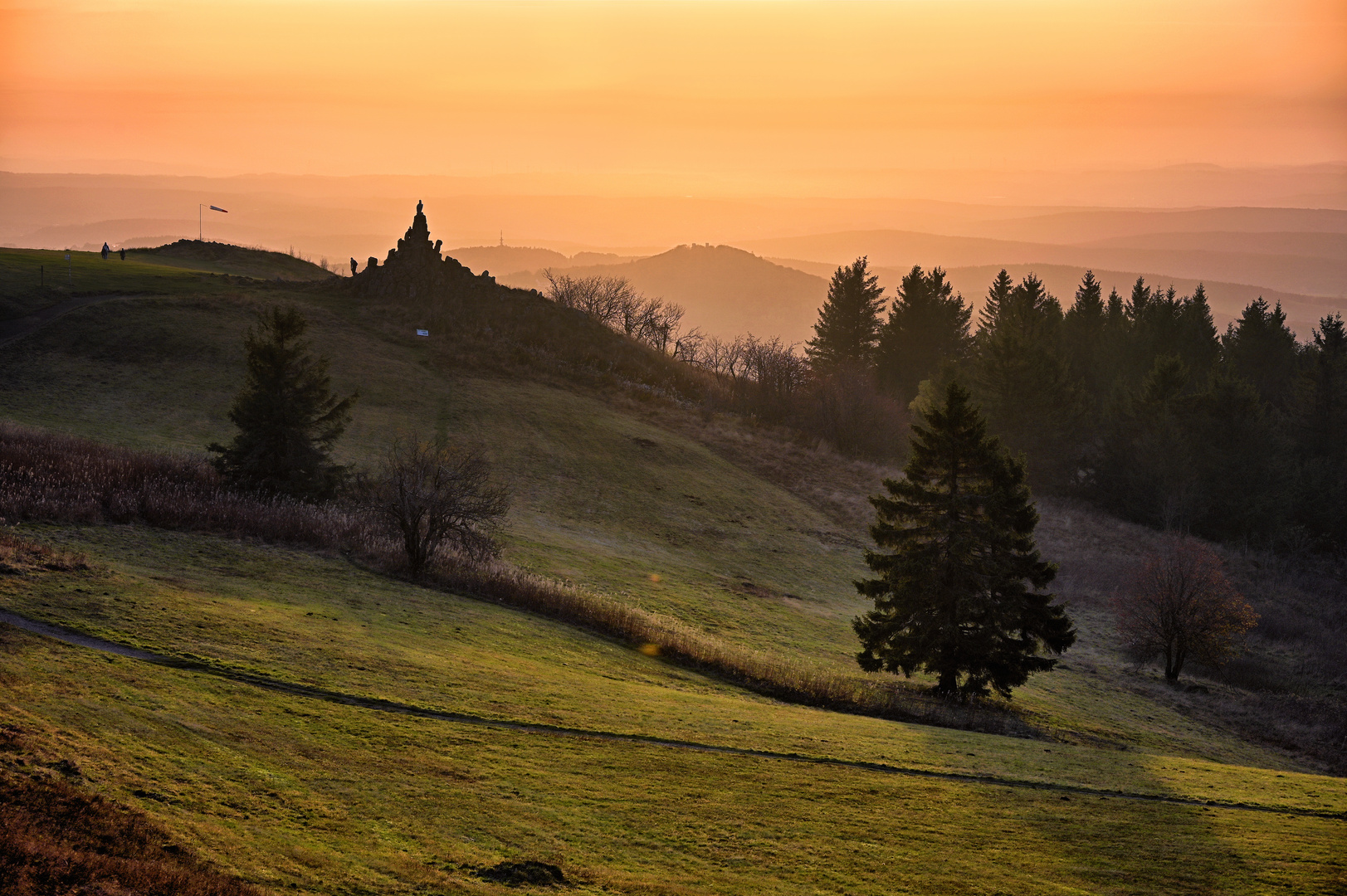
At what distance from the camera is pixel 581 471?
5603cm

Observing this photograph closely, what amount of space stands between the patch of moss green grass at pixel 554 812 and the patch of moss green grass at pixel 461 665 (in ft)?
4.28

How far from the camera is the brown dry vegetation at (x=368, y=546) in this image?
23.6 metres

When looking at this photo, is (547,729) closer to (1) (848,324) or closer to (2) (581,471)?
(2) (581,471)

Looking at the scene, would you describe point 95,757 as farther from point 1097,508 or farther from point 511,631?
point 1097,508

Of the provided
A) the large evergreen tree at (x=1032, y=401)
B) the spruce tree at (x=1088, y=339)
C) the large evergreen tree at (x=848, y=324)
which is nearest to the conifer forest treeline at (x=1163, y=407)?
the large evergreen tree at (x=1032, y=401)

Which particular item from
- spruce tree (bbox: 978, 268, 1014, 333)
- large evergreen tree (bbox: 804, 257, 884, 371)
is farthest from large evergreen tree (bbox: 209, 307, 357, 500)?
spruce tree (bbox: 978, 268, 1014, 333)

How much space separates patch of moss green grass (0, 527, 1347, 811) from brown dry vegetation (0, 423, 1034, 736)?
1.49 metres

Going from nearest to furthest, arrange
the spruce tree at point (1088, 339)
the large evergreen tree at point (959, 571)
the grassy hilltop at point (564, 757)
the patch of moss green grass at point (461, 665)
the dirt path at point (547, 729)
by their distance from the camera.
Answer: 1. the grassy hilltop at point (564, 757)
2. the dirt path at point (547, 729)
3. the patch of moss green grass at point (461, 665)
4. the large evergreen tree at point (959, 571)
5. the spruce tree at point (1088, 339)

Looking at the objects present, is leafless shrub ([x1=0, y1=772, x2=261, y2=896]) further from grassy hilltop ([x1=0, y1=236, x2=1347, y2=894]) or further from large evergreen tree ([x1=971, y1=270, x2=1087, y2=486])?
large evergreen tree ([x1=971, y1=270, x2=1087, y2=486])

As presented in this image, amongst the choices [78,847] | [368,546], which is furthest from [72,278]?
[78,847]

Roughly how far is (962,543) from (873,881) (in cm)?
1726

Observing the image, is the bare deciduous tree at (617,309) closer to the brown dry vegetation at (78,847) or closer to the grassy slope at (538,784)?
the grassy slope at (538,784)

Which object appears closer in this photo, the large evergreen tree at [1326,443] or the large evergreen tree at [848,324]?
the large evergreen tree at [1326,443]

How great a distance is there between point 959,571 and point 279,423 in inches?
898
